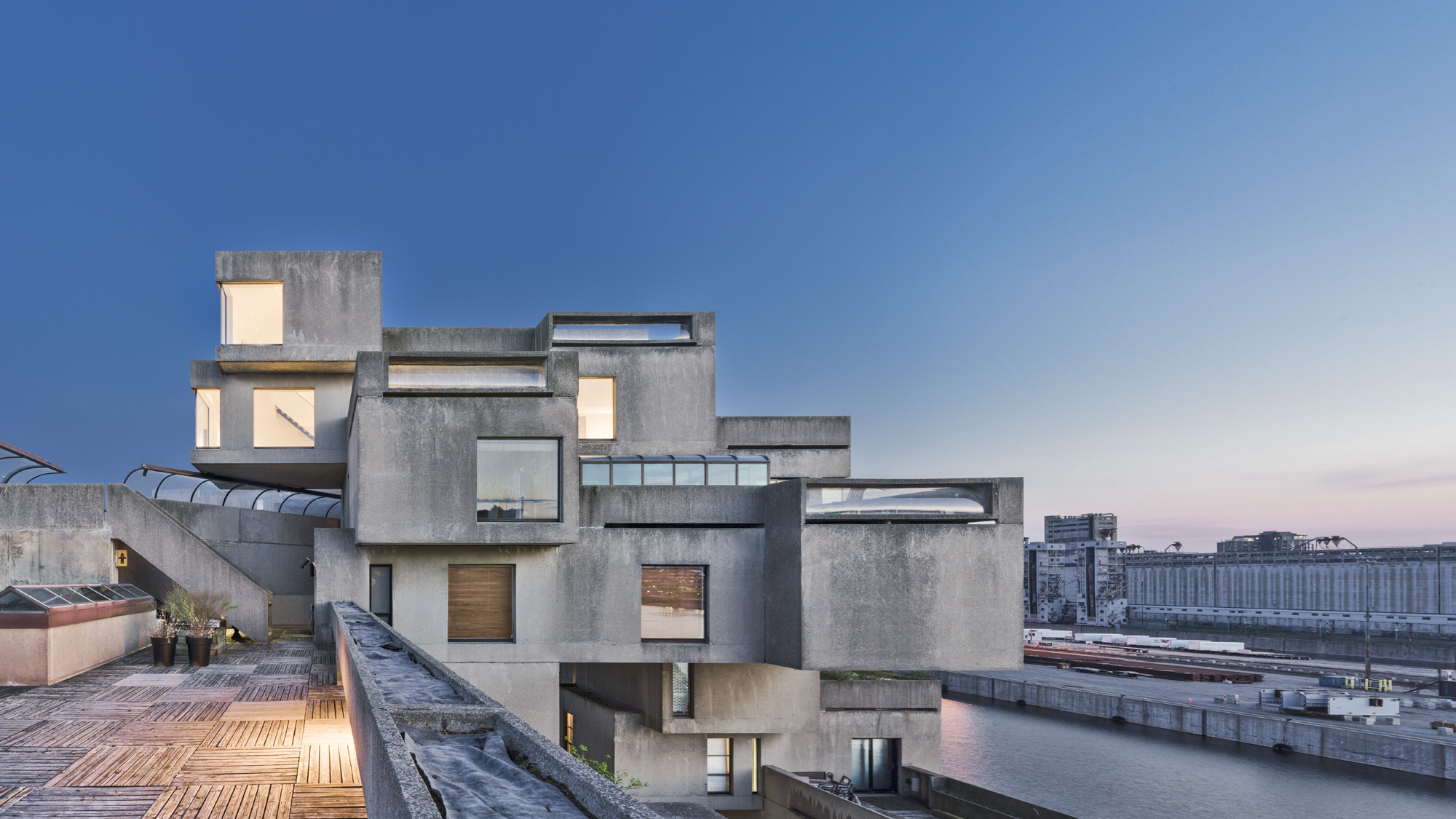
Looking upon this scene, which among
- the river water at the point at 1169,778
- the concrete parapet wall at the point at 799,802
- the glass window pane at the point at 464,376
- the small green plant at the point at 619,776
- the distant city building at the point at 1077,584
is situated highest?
the glass window pane at the point at 464,376

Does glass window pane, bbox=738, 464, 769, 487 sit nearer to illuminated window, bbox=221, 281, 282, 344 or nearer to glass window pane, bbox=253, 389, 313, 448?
glass window pane, bbox=253, 389, 313, 448

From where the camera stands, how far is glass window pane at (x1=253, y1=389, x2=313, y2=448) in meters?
25.1

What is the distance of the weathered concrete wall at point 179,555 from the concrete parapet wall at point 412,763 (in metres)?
13.4

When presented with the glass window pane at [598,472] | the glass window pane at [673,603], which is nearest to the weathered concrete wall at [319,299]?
the glass window pane at [598,472]

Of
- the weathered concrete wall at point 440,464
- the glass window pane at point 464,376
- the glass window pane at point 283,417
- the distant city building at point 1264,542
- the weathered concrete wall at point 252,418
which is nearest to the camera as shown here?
the weathered concrete wall at point 440,464

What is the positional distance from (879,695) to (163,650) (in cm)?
2087

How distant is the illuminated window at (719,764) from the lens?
24.9 metres

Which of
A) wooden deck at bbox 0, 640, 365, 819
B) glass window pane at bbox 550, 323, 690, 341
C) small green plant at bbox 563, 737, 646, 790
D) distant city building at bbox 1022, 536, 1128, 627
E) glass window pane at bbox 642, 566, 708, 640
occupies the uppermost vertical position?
glass window pane at bbox 550, 323, 690, 341

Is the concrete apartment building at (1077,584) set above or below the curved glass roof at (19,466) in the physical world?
below

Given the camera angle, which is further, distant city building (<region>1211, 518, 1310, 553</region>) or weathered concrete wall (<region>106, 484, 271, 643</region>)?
distant city building (<region>1211, 518, 1310, 553</region>)

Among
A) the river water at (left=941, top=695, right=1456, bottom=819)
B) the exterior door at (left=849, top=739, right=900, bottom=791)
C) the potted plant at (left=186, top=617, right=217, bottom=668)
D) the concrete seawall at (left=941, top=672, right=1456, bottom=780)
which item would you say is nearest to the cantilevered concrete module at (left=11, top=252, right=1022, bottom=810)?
the potted plant at (left=186, top=617, right=217, bottom=668)

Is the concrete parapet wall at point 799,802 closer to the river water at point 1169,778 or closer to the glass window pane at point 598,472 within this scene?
the glass window pane at point 598,472

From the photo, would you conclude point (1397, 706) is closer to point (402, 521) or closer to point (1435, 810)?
point (1435, 810)

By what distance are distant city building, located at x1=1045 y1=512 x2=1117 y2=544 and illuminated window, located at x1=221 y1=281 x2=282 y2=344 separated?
16232 centimetres
